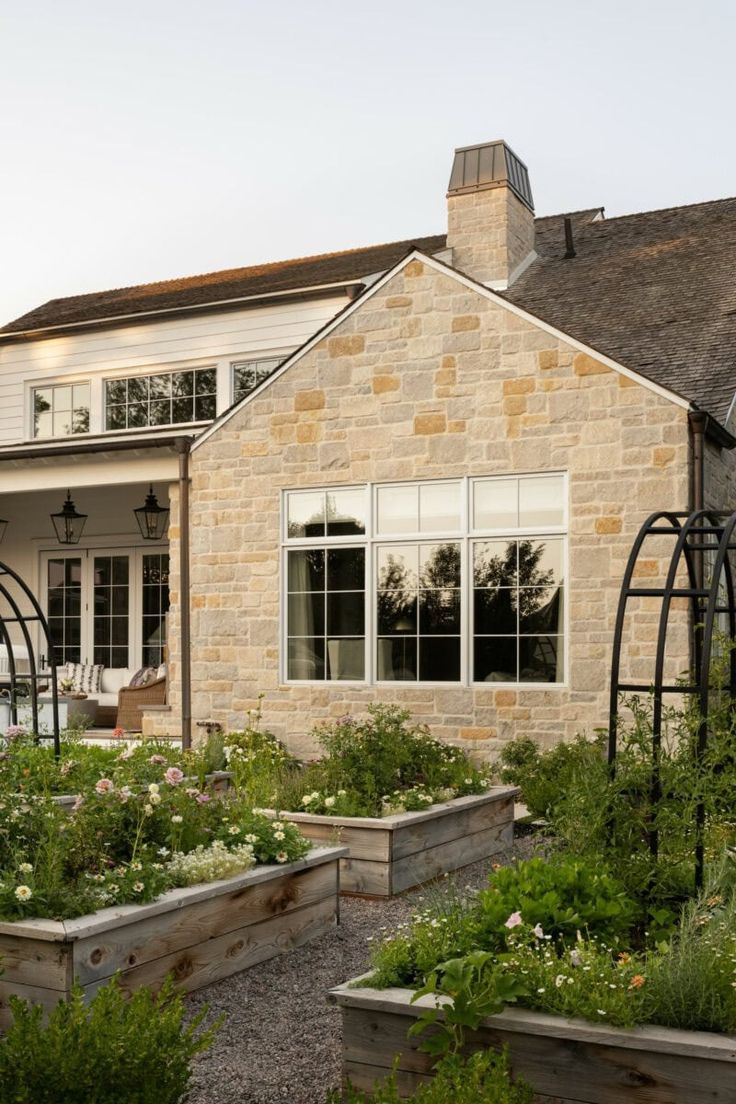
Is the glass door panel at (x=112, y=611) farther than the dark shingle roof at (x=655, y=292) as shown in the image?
Yes

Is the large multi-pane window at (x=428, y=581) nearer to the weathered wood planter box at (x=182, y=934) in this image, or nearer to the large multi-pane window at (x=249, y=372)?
the large multi-pane window at (x=249, y=372)

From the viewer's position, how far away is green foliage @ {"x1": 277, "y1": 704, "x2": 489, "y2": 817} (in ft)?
23.1

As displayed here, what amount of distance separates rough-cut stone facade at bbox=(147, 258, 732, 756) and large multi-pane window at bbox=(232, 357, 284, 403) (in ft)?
11.3

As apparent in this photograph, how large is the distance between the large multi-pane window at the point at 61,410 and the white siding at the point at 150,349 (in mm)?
119

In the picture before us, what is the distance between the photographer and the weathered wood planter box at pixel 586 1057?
3264 mm

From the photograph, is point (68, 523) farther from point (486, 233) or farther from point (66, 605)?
point (486, 233)

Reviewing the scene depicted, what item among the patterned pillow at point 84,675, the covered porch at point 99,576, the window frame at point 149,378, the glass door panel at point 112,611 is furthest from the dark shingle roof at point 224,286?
the patterned pillow at point 84,675

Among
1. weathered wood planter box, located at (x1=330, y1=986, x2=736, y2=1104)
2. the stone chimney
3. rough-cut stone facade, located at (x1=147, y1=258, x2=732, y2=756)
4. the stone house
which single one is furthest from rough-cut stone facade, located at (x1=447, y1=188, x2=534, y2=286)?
weathered wood planter box, located at (x1=330, y1=986, x2=736, y2=1104)

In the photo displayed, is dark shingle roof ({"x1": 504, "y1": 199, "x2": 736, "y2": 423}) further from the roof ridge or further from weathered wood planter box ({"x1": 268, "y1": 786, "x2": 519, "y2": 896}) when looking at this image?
weathered wood planter box ({"x1": 268, "y1": 786, "x2": 519, "y2": 896})

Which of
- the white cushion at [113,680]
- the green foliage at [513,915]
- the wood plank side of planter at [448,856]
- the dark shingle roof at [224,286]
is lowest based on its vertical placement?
the wood plank side of planter at [448,856]

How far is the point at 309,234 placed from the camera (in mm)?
24281

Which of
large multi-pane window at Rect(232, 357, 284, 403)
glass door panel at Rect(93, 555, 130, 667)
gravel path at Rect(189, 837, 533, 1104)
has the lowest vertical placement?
gravel path at Rect(189, 837, 533, 1104)

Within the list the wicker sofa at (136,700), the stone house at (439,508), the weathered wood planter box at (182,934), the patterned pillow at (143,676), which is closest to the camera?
the weathered wood planter box at (182,934)

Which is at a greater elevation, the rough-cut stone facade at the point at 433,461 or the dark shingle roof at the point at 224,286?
the dark shingle roof at the point at 224,286
